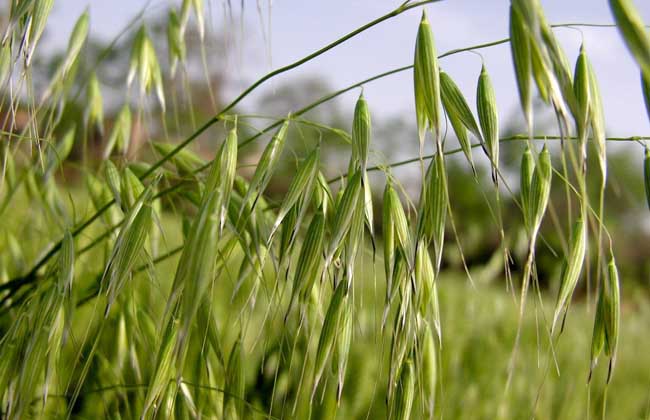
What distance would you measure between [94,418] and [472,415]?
65cm

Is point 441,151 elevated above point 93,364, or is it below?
above

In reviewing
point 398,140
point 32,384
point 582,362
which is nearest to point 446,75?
point 32,384

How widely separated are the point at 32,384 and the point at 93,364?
0.26 meters

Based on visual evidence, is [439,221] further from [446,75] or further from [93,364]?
[93,364]

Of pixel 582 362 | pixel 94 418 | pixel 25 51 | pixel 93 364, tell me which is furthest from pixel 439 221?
pixel 582 362

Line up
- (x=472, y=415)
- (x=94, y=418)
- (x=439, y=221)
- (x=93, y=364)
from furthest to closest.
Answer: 1. (x=472, y=415)
2. (x=94, y=418)
3. (x=93, y=364)
4. (x=439, y=221)

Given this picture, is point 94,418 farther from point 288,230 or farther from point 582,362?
point 582,362

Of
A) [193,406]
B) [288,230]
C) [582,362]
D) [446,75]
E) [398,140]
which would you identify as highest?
[398,140]

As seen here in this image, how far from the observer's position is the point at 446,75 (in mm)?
473

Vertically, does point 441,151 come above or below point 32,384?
above

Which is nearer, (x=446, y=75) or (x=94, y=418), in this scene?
(x=446, y=75)

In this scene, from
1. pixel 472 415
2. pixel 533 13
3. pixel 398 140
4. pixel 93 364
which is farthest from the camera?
pixel 398 140

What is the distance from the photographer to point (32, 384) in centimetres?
46

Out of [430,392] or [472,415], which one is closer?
[430,392]
